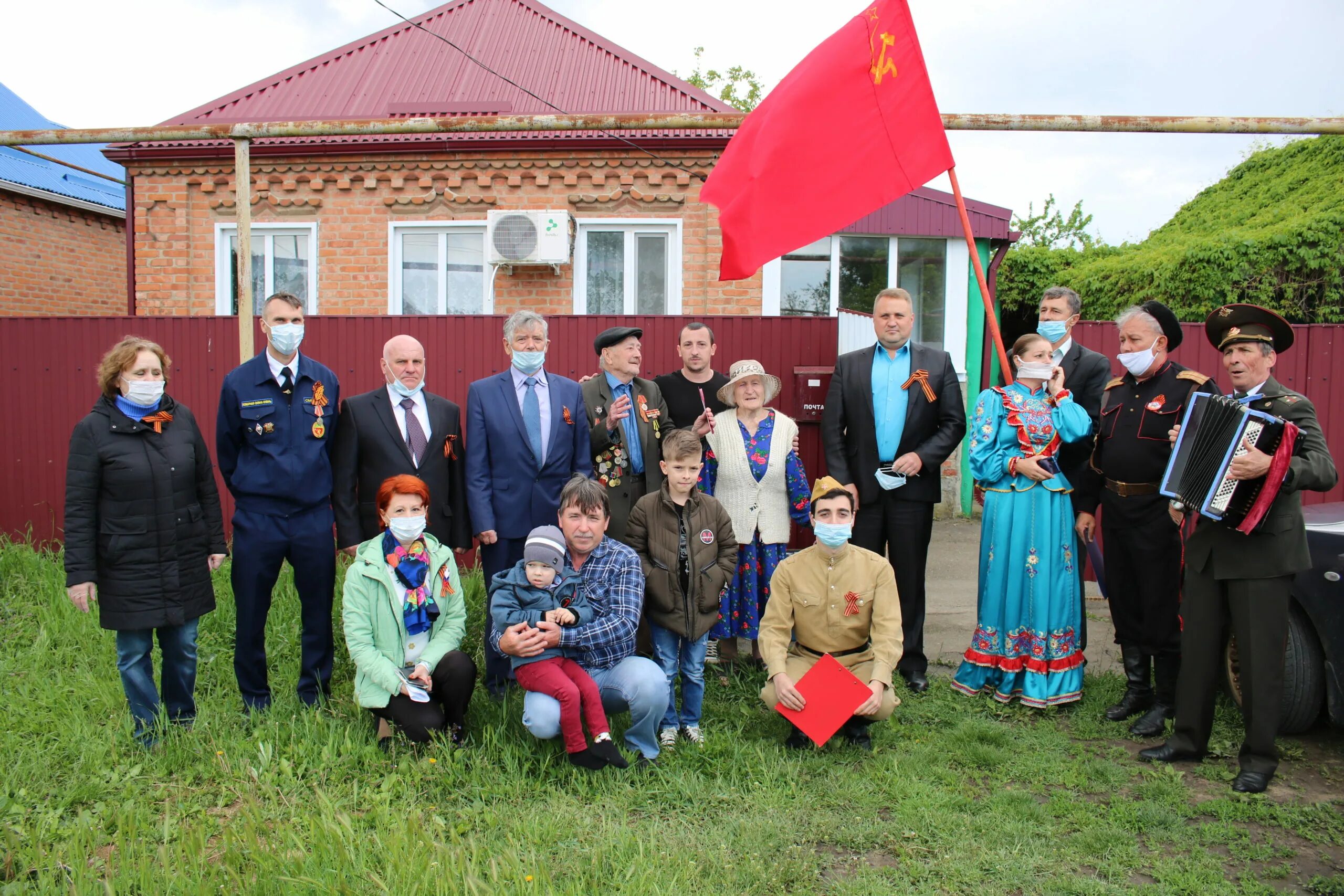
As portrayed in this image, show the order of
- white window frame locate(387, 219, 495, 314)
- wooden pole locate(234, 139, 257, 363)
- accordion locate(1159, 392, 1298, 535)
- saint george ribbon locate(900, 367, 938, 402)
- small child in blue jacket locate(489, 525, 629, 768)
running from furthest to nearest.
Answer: white window frame locate(387, 219, 495, 314)
wooden pole locate(234, 139, 257, 363)
saint george ribbon locate(900, 367, 938, 402)
small child in blue jacket locate(489, 525, 629, 768)
accordion locate(1159, 392, 1298, 535)

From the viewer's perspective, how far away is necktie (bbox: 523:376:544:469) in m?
4.83

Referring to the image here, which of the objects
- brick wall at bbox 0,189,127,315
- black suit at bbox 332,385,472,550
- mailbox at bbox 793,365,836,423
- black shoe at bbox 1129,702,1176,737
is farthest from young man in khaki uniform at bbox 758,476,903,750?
brick wall at bbox 0,189,127,315

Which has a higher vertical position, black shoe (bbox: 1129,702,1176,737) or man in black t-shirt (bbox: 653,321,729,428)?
man in black t-shirt (bbox: 653,321,729,428)

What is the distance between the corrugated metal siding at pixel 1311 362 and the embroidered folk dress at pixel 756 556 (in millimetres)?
3365

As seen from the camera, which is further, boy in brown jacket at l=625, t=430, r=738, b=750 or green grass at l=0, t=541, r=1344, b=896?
boy in brown jacket at l=625, t=430, r=738, b=750

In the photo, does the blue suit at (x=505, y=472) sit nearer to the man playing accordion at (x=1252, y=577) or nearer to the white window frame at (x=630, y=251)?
the man playing accordion at (x=1252, y=577)

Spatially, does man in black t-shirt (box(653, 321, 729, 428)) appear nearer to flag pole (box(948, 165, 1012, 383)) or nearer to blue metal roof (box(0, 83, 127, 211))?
flag pole (box(948, 165, 1012, 383))

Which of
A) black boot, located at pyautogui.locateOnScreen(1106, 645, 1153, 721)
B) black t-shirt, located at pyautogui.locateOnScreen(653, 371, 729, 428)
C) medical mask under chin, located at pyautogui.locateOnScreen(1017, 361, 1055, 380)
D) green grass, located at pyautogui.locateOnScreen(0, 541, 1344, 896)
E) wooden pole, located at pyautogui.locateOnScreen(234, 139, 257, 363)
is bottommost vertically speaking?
green grass, located at pyautogui.locateOnScreen(0, 541, 1344, 896)

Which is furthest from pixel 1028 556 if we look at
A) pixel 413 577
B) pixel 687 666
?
pixel 413 577

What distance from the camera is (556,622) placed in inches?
158

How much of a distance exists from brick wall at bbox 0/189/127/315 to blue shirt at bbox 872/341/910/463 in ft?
51.3

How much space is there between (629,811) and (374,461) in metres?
2.22

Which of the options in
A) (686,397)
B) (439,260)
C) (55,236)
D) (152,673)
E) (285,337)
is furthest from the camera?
(55,236)

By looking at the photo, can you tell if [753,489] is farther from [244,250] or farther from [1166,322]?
[244,250]
